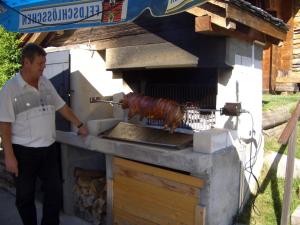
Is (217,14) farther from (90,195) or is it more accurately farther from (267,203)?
(90,195)

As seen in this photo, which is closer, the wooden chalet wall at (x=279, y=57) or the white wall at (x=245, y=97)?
the white wall at (x=245, y=97)

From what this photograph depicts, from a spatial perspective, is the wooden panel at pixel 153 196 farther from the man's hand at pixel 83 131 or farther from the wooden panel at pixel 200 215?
the man's hand at pixel 83 131

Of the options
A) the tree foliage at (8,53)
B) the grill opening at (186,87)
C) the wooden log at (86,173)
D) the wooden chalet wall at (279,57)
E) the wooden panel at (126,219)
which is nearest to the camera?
the wooden panel at (126,219)

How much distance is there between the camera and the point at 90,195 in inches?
207

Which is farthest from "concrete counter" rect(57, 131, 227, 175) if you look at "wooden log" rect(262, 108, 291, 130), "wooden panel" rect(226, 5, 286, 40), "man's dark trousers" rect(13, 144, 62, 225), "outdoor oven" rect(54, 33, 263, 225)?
"wooden log" rect(262, 108, 291, 130)

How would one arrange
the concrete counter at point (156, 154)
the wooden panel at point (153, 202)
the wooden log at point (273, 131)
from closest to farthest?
the concrete counter at point (156, 154) → the wooden panel at point (153, 202) → the wooden log at point (273, 131)

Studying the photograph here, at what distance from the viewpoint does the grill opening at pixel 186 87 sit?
4.78m

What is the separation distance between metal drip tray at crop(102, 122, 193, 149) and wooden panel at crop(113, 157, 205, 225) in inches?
11.7

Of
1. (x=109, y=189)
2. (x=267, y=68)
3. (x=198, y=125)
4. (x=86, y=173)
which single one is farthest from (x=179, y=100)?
Answer: (x=267, y=68)

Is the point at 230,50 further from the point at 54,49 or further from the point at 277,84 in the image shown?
the point at 277,84

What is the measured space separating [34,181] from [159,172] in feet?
5.02

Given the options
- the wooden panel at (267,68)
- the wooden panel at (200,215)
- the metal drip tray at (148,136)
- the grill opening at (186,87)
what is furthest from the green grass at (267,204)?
the wooden panel at (267,68)

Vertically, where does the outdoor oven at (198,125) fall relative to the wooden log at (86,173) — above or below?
above

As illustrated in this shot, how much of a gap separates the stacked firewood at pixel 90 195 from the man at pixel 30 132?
36.8 inches
